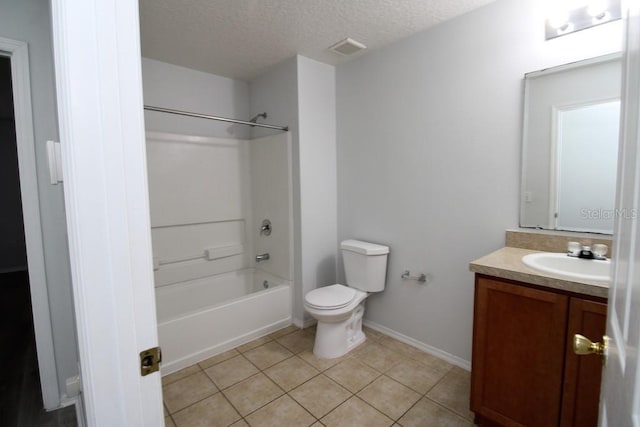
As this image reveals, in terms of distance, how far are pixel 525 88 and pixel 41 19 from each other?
2728 mm

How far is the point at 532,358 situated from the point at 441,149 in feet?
4.44

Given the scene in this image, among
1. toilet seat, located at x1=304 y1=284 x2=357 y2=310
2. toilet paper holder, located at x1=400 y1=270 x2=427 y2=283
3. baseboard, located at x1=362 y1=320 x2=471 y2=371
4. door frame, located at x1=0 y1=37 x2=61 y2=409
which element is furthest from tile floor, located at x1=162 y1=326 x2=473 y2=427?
door frame, located at x1=0 y1=37 x2=61 y2=409

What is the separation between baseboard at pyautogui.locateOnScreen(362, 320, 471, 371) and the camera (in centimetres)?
218

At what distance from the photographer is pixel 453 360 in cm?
222

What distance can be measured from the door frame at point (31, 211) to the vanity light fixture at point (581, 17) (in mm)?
2812

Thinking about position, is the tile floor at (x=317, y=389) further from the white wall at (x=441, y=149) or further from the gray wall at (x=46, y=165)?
the gray wall at (x=46, y=165)

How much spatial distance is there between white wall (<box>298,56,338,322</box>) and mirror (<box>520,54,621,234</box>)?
5.03 ft

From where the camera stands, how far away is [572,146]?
5.54ft

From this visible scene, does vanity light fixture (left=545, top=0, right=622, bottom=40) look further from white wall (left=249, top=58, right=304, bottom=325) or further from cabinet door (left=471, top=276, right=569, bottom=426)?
white wall (left=249, top=58, right=304, bottom=325)

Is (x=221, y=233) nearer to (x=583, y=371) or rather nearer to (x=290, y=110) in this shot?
(x=290, y=110)

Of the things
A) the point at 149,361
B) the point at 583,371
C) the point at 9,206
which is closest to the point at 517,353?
the point at 583,371

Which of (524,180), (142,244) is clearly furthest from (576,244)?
(142,244)

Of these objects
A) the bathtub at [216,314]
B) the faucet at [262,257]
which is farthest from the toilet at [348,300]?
the faucet at [262,257]

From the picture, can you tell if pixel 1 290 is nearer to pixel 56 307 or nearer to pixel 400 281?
pixel 56 307
